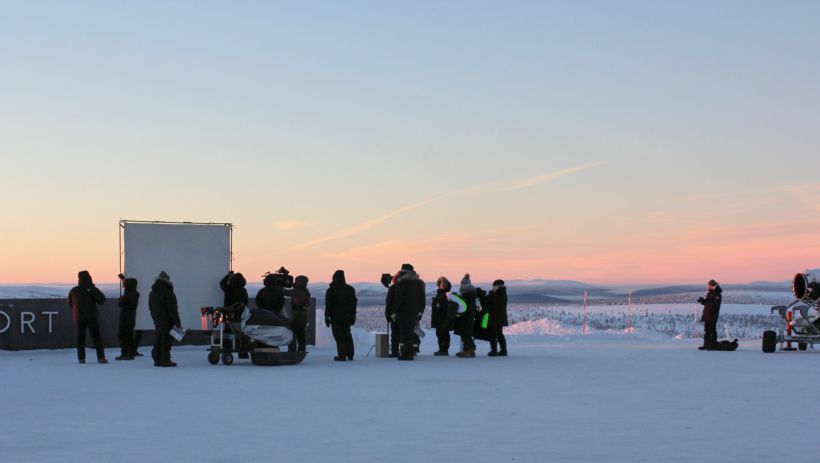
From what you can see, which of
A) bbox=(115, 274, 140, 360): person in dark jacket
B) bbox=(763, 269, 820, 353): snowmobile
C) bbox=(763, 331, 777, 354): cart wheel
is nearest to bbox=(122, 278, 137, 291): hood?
bbox=(115, 274, 140, 360): person in dark jacket

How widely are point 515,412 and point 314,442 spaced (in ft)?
9.98

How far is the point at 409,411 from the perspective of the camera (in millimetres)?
12055

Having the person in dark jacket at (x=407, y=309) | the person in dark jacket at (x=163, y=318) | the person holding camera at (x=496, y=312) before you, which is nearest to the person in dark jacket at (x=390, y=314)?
the person in dark jacket at (x=407, y=309)

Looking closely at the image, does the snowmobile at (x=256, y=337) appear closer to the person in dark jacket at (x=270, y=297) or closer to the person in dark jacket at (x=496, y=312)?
the person in dark jacket at (x=270, y=297)

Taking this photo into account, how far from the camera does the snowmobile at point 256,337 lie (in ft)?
62.8

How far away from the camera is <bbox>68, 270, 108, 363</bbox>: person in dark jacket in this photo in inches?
783

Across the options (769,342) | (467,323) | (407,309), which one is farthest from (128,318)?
(769,342)

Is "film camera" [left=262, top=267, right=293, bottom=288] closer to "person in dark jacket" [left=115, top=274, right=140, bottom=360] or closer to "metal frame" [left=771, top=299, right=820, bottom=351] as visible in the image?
"person in dark jacket" [left=115, top=274, right=140, bottom=360]

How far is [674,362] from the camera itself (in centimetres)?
2038

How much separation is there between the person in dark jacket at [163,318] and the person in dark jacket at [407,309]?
13.5 feet

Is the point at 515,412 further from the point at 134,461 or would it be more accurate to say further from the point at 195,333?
the point at 195,333

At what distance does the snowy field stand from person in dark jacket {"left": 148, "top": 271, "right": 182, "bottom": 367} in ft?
1.22

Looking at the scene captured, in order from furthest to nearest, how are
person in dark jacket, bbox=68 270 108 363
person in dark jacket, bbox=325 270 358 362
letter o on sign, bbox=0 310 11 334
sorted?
letter o on sign, bbox=0 310 11 334 < person in dark jacket, bbox=325 270 358 362 < person in dark jacket, bbox=68 270 108 363

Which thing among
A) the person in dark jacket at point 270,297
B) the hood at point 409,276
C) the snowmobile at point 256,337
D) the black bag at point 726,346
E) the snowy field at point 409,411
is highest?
the hood at point 409,276
